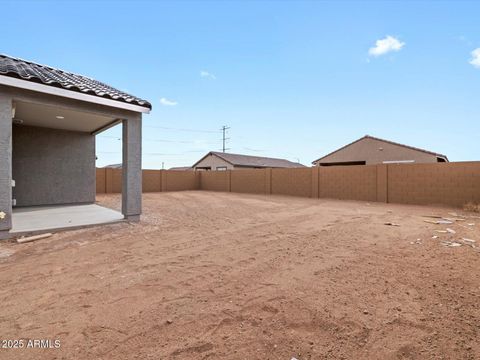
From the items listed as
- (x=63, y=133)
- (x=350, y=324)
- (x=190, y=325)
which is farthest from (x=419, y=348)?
(x=63, y=133)

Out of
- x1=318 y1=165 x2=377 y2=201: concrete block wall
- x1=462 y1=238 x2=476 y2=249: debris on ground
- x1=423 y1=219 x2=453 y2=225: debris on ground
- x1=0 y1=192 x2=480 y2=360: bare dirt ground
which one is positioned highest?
x1=318 y1=165 x2=377 y2=201: concrete block wall

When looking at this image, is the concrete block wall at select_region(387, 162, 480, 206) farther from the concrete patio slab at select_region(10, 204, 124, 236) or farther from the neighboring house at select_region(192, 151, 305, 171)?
the neighboring house at select_region(192, 151, 305, 171)

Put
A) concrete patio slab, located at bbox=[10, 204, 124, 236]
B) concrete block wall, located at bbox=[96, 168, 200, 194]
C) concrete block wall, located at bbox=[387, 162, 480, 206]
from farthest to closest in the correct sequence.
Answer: concrete block wall, located at bbox=[96, 168, 200, 194], concrete block wall, located at bbox=[387, 162, 480, 206], concrete patio slab, located at bbox=[10, 204, 124, 236]

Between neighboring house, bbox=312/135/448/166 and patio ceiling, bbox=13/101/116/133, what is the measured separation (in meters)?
19.5

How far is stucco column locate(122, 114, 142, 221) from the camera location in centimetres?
622

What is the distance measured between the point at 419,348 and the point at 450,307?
2.90ft

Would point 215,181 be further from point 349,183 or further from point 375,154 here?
point 375,154

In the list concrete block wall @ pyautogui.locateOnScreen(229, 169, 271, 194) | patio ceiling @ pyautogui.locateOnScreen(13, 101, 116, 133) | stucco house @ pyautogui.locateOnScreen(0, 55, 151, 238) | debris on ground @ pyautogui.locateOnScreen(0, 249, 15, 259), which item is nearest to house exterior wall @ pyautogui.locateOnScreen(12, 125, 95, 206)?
stucco house @ pyautogui.locateOnScreen(0, 55, 151, 238)

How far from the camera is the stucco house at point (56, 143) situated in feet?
15.3

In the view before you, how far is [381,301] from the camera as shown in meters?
2.41

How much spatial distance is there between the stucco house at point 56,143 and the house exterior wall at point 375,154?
63.4 ft

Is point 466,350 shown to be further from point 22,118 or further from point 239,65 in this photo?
point 239,65

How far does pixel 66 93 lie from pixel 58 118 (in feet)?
9.50

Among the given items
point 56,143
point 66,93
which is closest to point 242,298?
point 66,93
